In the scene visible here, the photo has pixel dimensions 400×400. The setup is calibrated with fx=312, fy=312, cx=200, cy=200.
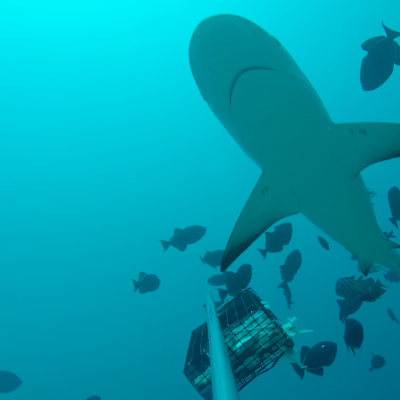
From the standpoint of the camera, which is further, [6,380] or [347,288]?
[6,380]

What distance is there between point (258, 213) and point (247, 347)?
2.25 m

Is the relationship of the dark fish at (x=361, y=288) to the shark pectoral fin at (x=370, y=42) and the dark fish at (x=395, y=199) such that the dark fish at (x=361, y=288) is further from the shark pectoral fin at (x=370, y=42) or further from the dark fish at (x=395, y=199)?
the shark pectoral fin at (x=370, y=42)

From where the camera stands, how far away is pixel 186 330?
2716 centimetres

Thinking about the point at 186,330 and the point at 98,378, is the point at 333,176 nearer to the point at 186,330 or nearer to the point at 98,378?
the point at 186,330

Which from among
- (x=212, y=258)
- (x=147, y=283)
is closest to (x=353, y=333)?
(x=212, y=258)

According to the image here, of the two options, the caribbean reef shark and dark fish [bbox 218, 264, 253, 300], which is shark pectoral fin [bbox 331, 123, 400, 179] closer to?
the caribbean reef shark

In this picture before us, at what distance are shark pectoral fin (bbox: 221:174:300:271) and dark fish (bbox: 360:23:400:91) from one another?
2.65 metres

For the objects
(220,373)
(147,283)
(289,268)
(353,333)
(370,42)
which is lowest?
(220,373)

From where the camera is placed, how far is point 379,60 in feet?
14.5

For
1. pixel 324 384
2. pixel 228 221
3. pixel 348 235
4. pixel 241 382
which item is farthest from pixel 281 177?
pixel 324 384

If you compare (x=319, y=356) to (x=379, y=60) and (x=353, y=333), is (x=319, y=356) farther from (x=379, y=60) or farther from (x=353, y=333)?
(x=379, y=60)

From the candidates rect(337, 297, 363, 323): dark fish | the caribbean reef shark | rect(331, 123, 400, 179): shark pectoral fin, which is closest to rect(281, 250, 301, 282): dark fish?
rect(337, 297, 363, 323): dark fish

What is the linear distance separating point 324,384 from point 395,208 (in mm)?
30499

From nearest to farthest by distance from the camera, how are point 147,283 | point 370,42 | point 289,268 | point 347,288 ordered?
point 370,42, point 347,288, point 289,268, point 147,283
